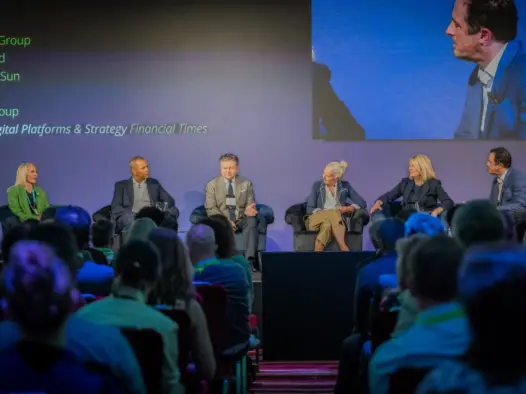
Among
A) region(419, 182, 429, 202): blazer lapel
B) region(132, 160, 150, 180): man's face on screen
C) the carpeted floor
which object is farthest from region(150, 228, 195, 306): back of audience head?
region(132, 160, 150, 180): man's face on screen

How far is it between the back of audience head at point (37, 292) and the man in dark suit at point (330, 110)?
7.68 m

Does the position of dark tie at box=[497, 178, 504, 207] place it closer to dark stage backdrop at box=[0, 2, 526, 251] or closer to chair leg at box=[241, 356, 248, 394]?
dark stage backdrop at box=[0, 2, 526, 251]

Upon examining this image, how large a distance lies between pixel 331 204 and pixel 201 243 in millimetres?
4897

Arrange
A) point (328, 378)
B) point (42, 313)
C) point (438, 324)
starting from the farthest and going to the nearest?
point (328, 378) < point (438, 324) < point (42, 313)

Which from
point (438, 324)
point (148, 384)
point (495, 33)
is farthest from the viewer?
point (495, 33)

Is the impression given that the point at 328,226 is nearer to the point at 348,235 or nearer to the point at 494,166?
the point at 348,235

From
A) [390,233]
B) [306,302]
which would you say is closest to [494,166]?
[306,302]

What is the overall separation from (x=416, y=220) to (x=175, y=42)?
6455 millimetres

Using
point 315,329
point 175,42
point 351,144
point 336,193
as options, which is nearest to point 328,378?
point 315,329

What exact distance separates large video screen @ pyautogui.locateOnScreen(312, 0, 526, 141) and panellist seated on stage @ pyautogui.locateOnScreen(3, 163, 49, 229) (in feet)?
10.9

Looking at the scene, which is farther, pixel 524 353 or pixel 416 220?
pixel 416 220

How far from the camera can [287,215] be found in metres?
8.24

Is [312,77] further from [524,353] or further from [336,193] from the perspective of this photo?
[524,353]

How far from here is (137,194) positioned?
330 inches
